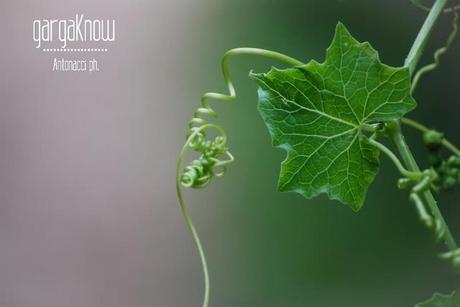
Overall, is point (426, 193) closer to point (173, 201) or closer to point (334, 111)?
point (334, 111)

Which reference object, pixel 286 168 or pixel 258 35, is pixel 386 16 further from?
pixel 286 168

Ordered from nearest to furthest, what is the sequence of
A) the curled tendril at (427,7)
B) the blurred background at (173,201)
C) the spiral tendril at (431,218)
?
the spiral tendril at (431,218), the curled tendril at (427,7), the blurred background at (173,201)

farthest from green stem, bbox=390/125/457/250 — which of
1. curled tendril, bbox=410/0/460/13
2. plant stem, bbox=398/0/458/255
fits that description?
curled tendril, bbox=410/0/460/13

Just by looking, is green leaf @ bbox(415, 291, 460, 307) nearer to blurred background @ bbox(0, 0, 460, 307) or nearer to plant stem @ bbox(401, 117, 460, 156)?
plant stem @ bbox(401, 117, 460, 156)

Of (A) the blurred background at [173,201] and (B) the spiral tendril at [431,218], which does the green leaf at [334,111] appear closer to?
(B) the spiral tendril at [431,218]

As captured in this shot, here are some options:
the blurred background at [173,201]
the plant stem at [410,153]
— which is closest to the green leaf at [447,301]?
the plant stem at [410,153]

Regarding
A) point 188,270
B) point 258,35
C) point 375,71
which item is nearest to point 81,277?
point 188,270

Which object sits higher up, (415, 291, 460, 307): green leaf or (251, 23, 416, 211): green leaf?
(251, 23, 416, 211): green leaf
